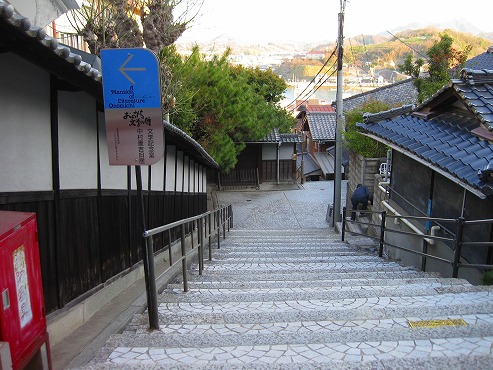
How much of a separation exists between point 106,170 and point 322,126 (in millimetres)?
29413

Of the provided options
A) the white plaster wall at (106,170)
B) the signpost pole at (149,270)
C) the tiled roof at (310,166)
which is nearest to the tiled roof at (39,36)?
the signpost pole at (149,270)

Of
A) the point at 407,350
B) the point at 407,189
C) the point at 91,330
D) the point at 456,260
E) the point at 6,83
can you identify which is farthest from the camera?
the point at 407,189

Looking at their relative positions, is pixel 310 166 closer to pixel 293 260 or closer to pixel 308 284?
pixel 293 260

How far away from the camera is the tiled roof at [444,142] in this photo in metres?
6.03

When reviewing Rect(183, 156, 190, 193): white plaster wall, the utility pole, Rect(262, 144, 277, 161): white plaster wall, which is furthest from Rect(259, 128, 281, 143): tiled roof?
Rect(183, 156, 190, 193): white plaster wall

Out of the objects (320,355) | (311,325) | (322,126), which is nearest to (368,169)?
(311,325)

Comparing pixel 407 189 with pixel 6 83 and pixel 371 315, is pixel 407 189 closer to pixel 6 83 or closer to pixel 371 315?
pixel 371 315

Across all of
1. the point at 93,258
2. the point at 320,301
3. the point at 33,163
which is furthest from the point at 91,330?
the point at 320,301

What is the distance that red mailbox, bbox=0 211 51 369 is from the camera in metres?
2.31

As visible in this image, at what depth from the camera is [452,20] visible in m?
173

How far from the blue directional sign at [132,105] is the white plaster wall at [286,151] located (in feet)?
75.0

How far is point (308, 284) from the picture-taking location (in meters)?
5.51

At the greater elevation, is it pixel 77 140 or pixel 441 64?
pixel 441 64

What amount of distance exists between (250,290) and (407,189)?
20.0 feet
